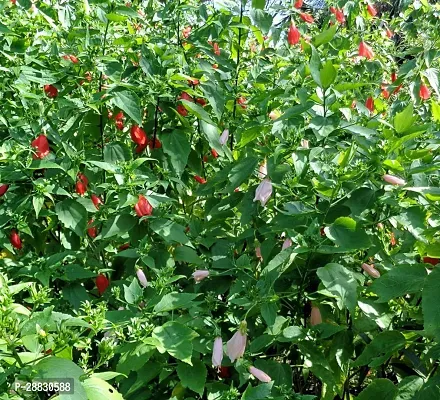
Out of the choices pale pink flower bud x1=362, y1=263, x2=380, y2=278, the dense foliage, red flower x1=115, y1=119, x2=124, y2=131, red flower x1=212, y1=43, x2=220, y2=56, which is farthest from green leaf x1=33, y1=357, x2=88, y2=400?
red flower x1=212, y1=43, x2=220, y2=56

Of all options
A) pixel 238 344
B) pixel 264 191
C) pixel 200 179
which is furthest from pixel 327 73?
pixel 200 179

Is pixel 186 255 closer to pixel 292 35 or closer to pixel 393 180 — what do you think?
pixel 393 180

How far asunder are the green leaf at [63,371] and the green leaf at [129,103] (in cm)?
106

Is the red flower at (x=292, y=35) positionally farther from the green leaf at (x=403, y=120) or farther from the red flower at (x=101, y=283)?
the red flower at (x=101, y=283)

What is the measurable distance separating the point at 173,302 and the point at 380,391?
69cm

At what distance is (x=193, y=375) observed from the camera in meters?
1.77

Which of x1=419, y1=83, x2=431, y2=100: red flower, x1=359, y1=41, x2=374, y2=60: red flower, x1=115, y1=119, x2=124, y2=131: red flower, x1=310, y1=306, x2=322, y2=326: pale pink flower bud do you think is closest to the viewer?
x1=310, y1=306, x2=322, y2=326: pale pink flower bud

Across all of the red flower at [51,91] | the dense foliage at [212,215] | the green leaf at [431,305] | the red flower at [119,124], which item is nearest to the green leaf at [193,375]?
the dense foliage at [212,215]

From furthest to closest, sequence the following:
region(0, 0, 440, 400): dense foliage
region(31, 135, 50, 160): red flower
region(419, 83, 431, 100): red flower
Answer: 1. region(419, 83, 431, 100): red flower
2. region(31, 135, 50, 160): red flower
3. region(0, 0, 440, 400): dense foliage

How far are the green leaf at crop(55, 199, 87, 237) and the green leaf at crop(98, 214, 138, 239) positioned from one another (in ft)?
0.44

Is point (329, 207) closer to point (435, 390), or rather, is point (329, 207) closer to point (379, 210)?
point (379, 210)

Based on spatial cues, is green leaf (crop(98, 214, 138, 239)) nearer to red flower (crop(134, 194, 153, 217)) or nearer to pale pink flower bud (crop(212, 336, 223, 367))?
red flower (crop(134, 194, 153, 217))

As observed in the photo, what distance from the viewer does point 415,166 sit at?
1816 millimetres

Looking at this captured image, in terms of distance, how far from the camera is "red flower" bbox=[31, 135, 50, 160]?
2.14 meters
